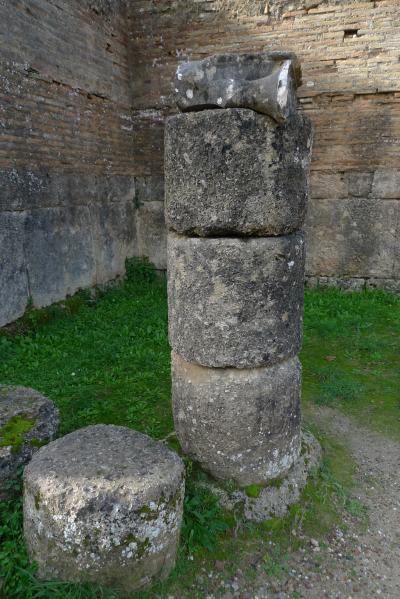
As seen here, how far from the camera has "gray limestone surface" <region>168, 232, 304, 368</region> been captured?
113 inches

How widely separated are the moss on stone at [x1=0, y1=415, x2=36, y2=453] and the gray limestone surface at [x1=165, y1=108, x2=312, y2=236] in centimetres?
182

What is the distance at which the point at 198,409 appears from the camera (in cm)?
320

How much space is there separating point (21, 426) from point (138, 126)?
23.0ft

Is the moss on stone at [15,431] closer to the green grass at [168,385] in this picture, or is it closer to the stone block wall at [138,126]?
the green grass at [168,385]

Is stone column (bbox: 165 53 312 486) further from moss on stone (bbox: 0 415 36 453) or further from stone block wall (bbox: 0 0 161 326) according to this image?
stone block wall (bbox: 0 0 161 326)

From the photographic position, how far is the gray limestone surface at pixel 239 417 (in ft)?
10.2

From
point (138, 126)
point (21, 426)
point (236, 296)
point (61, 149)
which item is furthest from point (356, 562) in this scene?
point (138, 126)

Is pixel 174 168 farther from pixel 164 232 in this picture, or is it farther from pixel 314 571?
pixel 164 232

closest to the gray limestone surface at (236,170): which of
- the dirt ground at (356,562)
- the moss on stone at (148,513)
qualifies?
the moss on stone at (148,513)

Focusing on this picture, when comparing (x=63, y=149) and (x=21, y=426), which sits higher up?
(x=63, y=149)

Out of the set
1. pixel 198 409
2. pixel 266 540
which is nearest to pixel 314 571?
pixel 266 540

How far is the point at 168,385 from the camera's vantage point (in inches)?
199

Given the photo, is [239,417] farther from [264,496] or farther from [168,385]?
[168,385]

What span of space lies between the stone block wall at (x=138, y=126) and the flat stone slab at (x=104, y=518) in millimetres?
A: 3930
